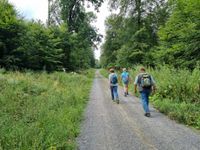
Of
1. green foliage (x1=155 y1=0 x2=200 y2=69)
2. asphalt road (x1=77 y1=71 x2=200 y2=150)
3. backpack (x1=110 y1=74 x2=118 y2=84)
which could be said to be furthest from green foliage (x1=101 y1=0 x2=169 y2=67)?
asphalt road (x1=77 y1=71 x2=200 y2=150)

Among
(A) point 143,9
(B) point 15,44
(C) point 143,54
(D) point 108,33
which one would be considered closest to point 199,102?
(B) point 15,44

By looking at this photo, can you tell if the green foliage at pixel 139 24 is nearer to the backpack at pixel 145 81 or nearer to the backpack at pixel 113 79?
the backpack at pixel 113 79

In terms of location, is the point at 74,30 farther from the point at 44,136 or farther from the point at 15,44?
the point at 44,136

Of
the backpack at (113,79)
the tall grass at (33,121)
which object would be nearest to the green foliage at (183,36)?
the backpack at (113,79)

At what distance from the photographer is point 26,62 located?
30.7 m

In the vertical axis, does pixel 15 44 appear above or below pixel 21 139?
above

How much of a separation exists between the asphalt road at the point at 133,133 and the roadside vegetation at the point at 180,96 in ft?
1.54

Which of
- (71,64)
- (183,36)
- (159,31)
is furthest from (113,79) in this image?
(71,64)

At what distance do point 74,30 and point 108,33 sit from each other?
62.2ft

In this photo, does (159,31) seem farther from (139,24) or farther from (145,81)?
(145,81)

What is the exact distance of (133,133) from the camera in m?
9.80

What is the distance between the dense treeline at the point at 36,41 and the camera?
28.0 meters

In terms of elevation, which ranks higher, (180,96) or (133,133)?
(180,96)

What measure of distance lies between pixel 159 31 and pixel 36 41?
42.3ft
